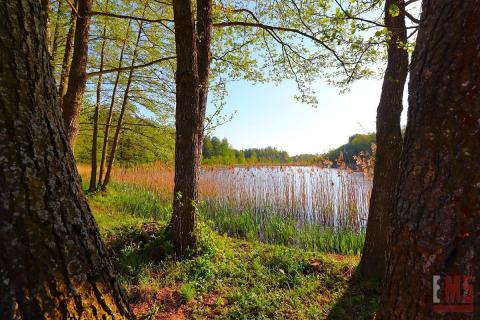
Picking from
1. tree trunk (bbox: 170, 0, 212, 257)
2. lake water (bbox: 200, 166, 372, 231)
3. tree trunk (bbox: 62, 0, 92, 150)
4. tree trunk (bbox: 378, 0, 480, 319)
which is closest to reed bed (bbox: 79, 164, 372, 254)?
lake water (bbox: 200, 166, 372, 231)

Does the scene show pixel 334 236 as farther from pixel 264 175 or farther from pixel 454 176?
pixel 454 176

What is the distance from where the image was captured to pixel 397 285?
3.70ft

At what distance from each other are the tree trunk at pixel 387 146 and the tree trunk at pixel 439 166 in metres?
2.50

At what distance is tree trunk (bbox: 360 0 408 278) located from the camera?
3447 mm

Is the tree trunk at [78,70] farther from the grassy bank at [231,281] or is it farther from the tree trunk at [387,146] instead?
the tree trunk at [387,146]

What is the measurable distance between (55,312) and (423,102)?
1.41 metres

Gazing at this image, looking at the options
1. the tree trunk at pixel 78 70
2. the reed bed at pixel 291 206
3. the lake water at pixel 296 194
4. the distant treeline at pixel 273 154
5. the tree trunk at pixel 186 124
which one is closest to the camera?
the tree trunk at pixel 186 124

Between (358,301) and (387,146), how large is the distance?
1765 millimetres

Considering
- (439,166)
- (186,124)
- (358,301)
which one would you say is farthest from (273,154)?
(439,166)

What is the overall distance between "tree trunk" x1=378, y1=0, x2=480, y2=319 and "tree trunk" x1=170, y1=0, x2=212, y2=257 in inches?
119

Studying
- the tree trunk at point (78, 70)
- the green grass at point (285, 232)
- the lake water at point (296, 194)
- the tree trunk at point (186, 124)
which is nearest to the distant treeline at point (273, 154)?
the lake water at point (296, 194)

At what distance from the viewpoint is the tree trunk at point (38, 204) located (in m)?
0.93

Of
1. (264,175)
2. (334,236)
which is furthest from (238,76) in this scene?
(334,236)

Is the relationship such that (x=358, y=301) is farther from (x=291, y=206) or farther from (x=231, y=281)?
(x=291, y=206)
